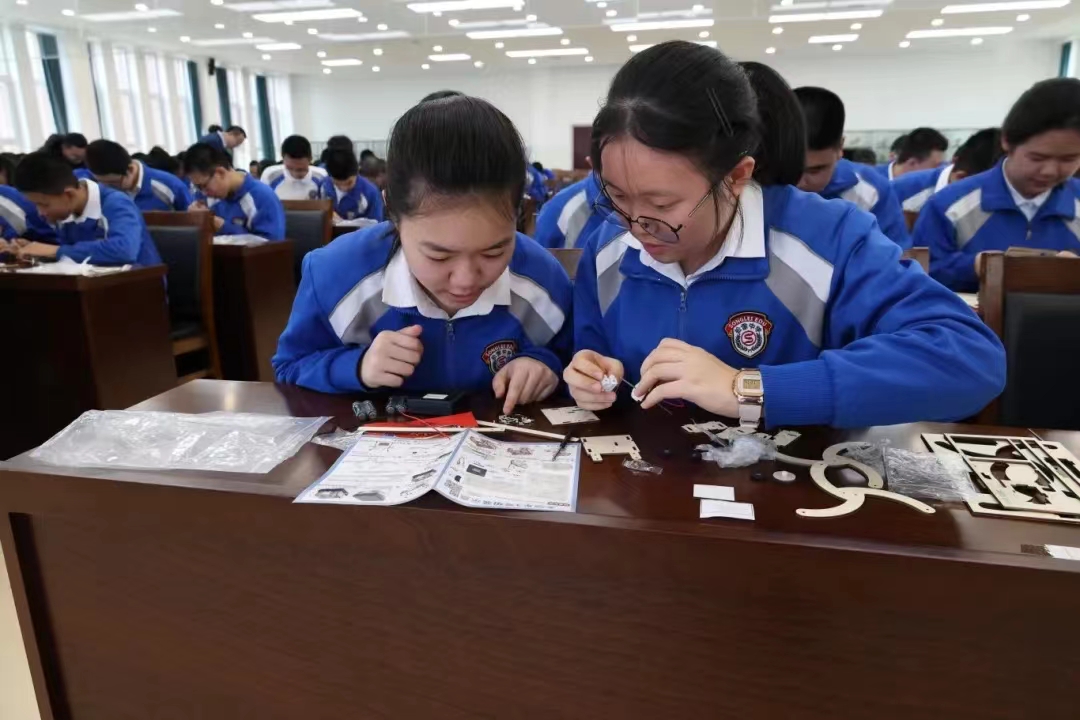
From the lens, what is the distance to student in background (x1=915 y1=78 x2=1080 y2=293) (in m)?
1.88

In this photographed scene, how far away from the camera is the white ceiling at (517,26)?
7.82 m

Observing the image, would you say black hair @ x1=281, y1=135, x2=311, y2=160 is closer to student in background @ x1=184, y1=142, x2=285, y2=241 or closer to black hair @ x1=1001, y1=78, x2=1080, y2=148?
student in background @ x1=184, y1=142, x2=285, y2=241

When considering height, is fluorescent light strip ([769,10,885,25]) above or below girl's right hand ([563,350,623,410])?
above

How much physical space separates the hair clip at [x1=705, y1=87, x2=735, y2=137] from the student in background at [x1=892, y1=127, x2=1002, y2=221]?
125 inches

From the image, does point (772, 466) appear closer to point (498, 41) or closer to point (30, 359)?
point (30, 359)

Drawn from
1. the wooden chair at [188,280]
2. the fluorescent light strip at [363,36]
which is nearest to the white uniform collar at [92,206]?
the wooden chair at [188,280]

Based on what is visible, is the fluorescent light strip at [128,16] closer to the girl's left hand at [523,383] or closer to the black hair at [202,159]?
the black hair at [202,159]

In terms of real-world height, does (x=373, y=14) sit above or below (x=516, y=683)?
above

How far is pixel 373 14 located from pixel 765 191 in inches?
332

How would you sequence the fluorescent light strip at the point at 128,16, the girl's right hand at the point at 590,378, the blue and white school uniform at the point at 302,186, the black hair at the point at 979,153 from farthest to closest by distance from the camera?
1. the fluorescent light strip at the point at 128,16
2. the blue and white school uniform at the point at 302,186
3. the black hair at the point at 979,153
4. the girl's right hand at the point at 590,378

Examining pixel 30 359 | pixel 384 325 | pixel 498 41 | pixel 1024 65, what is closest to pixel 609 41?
pixel 498 41

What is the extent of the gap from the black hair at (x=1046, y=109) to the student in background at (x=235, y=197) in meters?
3.36

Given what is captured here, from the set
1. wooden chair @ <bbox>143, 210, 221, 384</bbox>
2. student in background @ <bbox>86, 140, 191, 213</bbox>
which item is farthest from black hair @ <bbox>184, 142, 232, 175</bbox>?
wooden chair @ <bbox>143, 210, 221, 384</bbox>

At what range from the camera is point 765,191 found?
1021mm
